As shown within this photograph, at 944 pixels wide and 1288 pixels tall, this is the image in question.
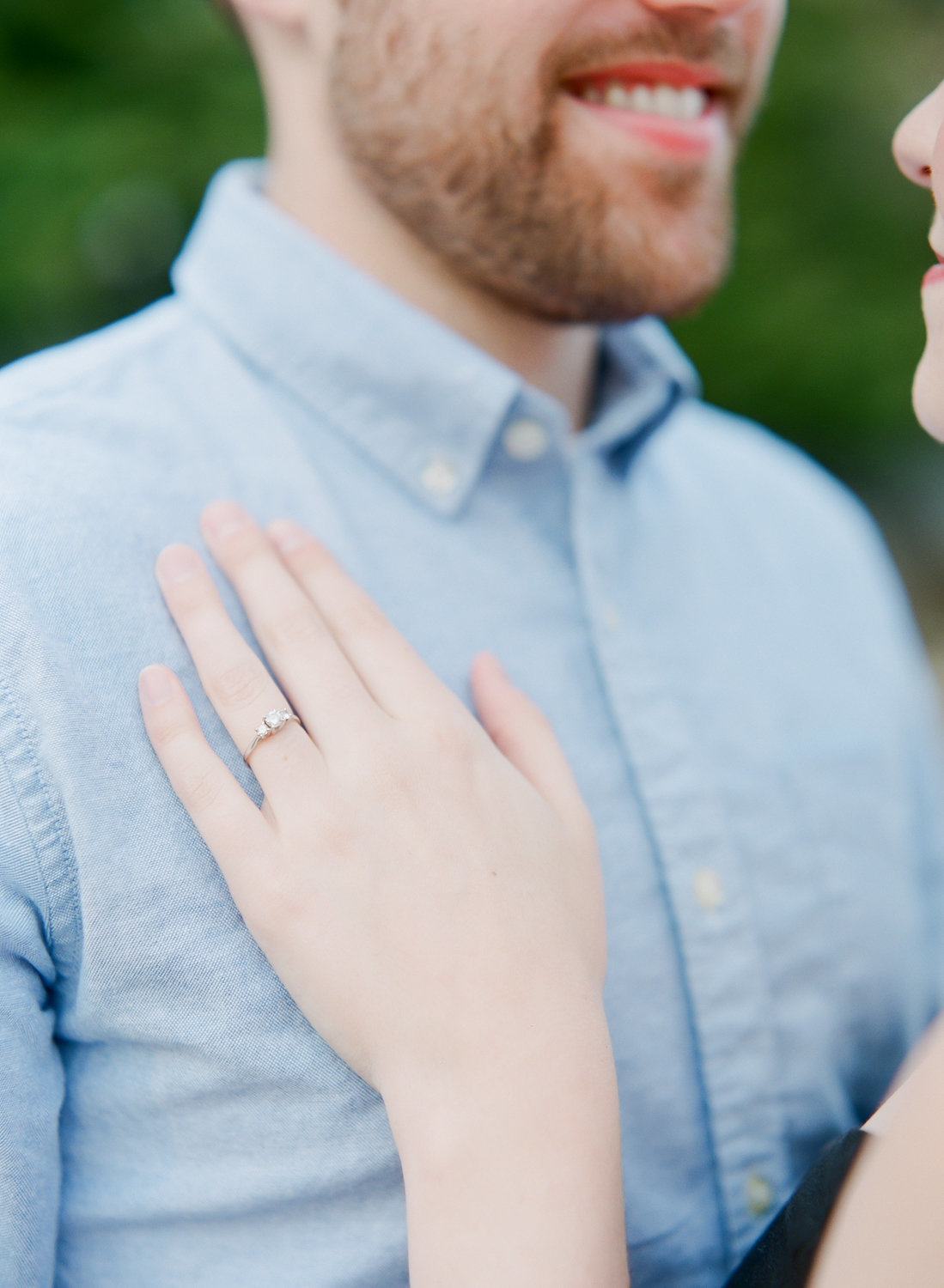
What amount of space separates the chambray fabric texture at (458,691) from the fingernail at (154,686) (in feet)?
0.04

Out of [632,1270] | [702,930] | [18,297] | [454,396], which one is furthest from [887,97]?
[632,1270]

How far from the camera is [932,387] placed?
3.48 feet

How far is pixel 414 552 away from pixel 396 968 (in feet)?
1.67

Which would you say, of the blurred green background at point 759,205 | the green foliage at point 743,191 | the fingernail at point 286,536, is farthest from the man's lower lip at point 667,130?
the green foliage at point 743,191

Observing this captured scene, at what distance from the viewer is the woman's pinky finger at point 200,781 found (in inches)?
39.5

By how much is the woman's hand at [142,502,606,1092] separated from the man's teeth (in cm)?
75

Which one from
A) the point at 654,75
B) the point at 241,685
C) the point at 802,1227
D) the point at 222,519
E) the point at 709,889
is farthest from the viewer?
the point at 654,75

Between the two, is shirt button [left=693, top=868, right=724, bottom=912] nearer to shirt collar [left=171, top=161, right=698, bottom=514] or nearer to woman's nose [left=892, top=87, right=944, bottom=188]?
shirt collar [left=171, top=161, right=698, bottom=514]

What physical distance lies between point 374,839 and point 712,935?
1.56 feet

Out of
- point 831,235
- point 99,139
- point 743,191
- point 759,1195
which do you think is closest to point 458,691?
point 759,1195

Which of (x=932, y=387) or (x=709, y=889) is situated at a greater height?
(x=932, y=387)

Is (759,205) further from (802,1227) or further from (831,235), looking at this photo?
(802,1227)

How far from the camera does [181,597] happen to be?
1.09m

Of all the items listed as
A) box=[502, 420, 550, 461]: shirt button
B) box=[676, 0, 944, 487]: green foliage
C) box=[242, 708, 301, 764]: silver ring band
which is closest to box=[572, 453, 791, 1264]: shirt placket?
box=[502, 420, 550, 461]: shirt button
